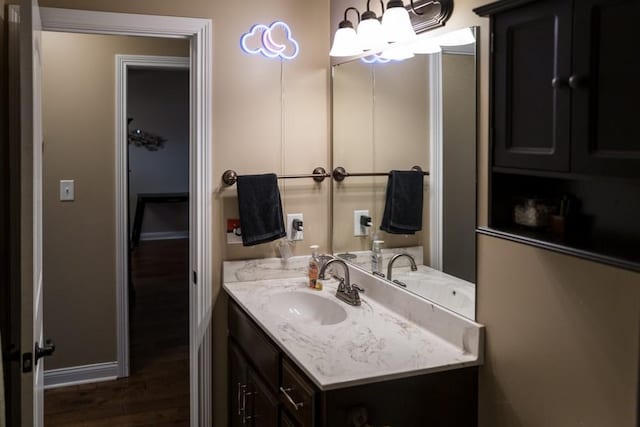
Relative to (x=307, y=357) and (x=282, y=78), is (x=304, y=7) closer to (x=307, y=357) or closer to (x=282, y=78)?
(x=282, y=78)

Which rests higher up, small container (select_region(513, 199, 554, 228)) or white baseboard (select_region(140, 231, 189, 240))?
small container (select_region(513, 199, 554, 228))

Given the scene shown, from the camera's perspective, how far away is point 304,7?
2748mm

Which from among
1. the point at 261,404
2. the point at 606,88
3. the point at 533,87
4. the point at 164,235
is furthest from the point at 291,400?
the point at 164,235

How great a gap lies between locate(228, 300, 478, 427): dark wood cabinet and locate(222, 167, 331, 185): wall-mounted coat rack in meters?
0.80

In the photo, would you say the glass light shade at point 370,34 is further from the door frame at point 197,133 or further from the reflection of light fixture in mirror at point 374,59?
the door frame at point 197,133

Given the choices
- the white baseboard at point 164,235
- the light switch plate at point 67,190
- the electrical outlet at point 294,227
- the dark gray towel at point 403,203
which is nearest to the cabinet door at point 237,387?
the electrical outlet at point 294,227

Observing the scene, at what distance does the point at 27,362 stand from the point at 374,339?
107cm

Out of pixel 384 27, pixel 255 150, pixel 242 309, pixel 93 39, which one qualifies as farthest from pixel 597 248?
pixel 93 39

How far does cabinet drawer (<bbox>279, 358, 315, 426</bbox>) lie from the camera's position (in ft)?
5.58

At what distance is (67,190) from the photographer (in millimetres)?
3588

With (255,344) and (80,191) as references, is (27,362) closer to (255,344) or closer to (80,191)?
(255,344)

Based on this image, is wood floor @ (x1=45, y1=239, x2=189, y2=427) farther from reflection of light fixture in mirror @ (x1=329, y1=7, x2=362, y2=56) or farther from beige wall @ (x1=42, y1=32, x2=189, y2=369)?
reflection of light fixture in mirror @ (x1=329, y1=7, x2=362, y2=56)

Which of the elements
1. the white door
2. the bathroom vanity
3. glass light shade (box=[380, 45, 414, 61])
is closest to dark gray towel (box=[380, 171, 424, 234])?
the bathroom vanity

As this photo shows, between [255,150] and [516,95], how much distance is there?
155 cm
